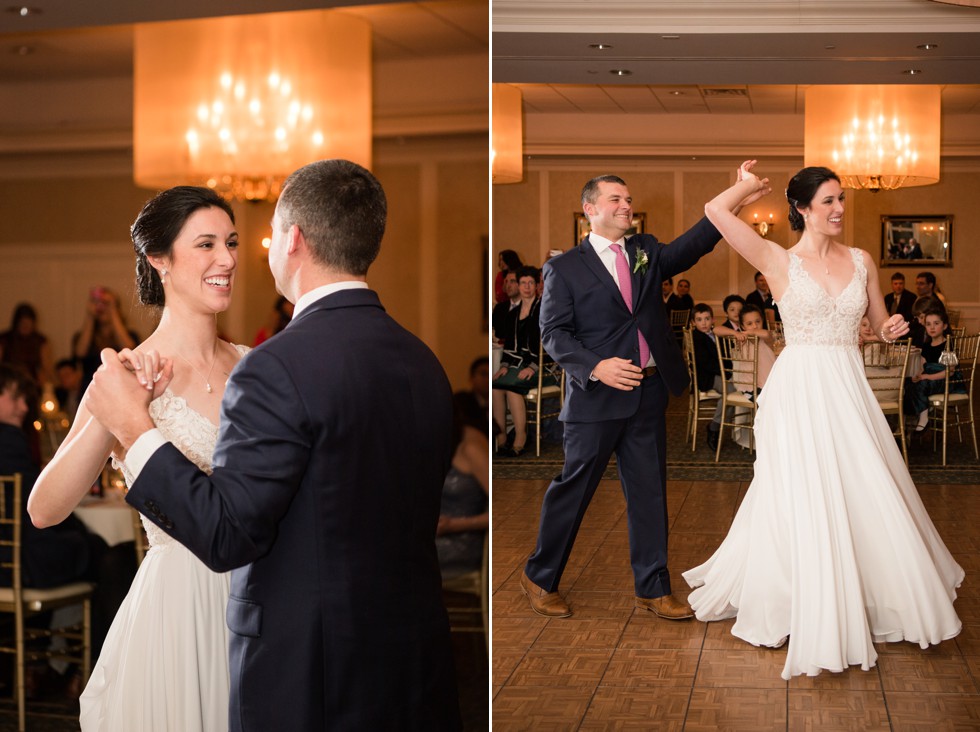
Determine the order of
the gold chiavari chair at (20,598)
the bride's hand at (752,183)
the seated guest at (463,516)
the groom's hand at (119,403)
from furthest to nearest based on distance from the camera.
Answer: the seated guest at (463,516) < the gold chiavari chair at (20,598) < the bride's hand at (752,183) < the groom's hand at (119,403)

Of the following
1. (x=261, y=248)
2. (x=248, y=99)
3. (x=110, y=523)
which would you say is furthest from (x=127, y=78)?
(x=110, y=523)

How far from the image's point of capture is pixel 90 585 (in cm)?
384

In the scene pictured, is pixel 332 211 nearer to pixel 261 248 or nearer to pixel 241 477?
pixel 241 477

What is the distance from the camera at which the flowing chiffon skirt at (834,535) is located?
9.39 feet

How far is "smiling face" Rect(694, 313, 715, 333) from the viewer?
2637 millimetres

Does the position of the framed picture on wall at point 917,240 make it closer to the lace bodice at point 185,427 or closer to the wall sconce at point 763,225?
the wall sconce at point 763,225

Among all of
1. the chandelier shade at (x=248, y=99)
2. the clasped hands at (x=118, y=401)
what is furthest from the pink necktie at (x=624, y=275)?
the chandelier shade at (x=248, y=99)

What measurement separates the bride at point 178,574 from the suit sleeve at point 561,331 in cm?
141

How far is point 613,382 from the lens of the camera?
124 inches

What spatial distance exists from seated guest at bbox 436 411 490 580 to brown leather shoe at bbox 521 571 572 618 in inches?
14.3

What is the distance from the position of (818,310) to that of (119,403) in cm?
222

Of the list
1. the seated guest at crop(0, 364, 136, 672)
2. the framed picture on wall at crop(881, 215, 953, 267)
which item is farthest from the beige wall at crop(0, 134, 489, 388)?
the framed picture on wall at crop(881, 215, 953, 267)

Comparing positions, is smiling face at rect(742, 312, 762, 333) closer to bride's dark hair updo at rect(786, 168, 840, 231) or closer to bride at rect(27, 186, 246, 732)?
bride's dark hair updo at rect(786, 168, 840, 231)

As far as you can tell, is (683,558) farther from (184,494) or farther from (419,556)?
(184,494)
